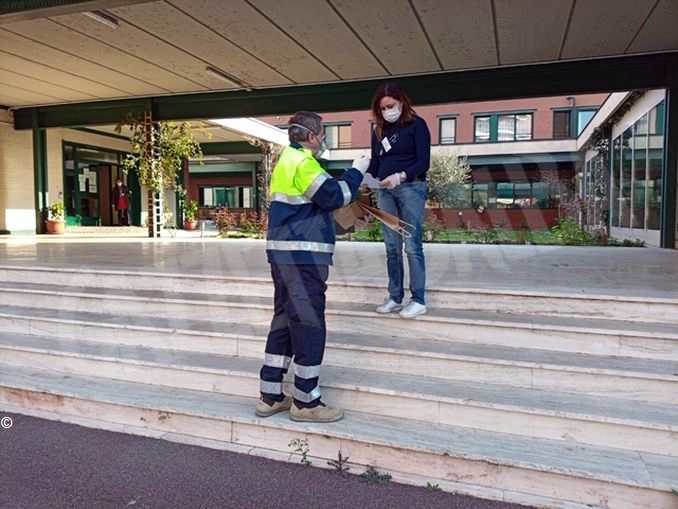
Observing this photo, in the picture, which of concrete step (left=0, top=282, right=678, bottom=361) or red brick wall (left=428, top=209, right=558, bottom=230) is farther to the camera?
red brick wall (left=428, top=209, right=558, bottom=230)

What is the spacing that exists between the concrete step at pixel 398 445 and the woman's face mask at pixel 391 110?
1.92m

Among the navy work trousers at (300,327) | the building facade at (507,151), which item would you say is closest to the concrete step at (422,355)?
the navy work trousers at (300,327)

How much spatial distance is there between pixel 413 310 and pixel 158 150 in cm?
910

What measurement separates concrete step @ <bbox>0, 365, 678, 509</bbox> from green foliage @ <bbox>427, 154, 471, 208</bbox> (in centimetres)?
1985

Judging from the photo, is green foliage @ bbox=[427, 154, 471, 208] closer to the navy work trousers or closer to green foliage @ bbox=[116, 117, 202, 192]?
green foliage @ bbox=[116, 117, 202, 192]

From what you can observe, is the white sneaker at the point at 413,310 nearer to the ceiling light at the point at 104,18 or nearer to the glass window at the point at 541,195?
the ceiling light at the point at 104,18

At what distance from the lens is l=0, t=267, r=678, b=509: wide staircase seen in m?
2.46

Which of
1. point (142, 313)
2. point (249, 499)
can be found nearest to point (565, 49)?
point (142, 313)

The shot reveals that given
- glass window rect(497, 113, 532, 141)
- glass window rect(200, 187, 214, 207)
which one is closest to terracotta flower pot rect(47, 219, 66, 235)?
glass window rect(200, 187, 214, 207)

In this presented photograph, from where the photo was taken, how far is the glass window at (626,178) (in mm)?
11383

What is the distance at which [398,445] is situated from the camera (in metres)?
2.56

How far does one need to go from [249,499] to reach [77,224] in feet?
46.1

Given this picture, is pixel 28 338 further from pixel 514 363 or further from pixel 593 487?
pixel 593 487

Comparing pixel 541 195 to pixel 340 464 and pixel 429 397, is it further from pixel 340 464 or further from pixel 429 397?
pixel 340 464
